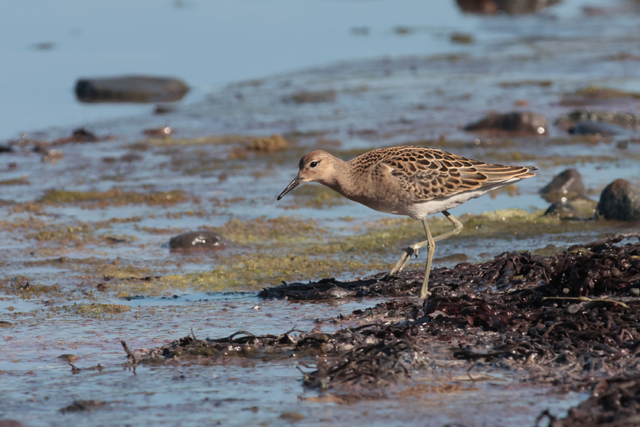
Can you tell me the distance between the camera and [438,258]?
26.7 feet

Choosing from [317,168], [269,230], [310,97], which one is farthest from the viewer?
[310,97]

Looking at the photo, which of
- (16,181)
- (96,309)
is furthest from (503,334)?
(16,181)

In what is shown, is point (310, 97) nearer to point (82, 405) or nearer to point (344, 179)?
point (344, 179)

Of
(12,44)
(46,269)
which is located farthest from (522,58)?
(46,269)

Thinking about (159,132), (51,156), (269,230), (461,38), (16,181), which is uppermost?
(461,38)

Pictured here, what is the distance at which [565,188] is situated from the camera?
407 inches

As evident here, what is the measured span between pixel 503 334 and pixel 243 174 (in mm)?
7026

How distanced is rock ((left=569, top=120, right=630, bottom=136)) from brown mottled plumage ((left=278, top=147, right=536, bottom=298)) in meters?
6.76

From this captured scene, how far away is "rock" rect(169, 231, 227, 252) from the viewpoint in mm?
8578

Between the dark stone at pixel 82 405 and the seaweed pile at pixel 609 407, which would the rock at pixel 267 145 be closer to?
the dark stone at pixel 82 405

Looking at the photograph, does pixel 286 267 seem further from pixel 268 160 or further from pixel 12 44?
pixel 12 44

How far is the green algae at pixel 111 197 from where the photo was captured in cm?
1073

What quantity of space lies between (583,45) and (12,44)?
552 inches

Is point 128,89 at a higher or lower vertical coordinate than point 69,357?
higher
